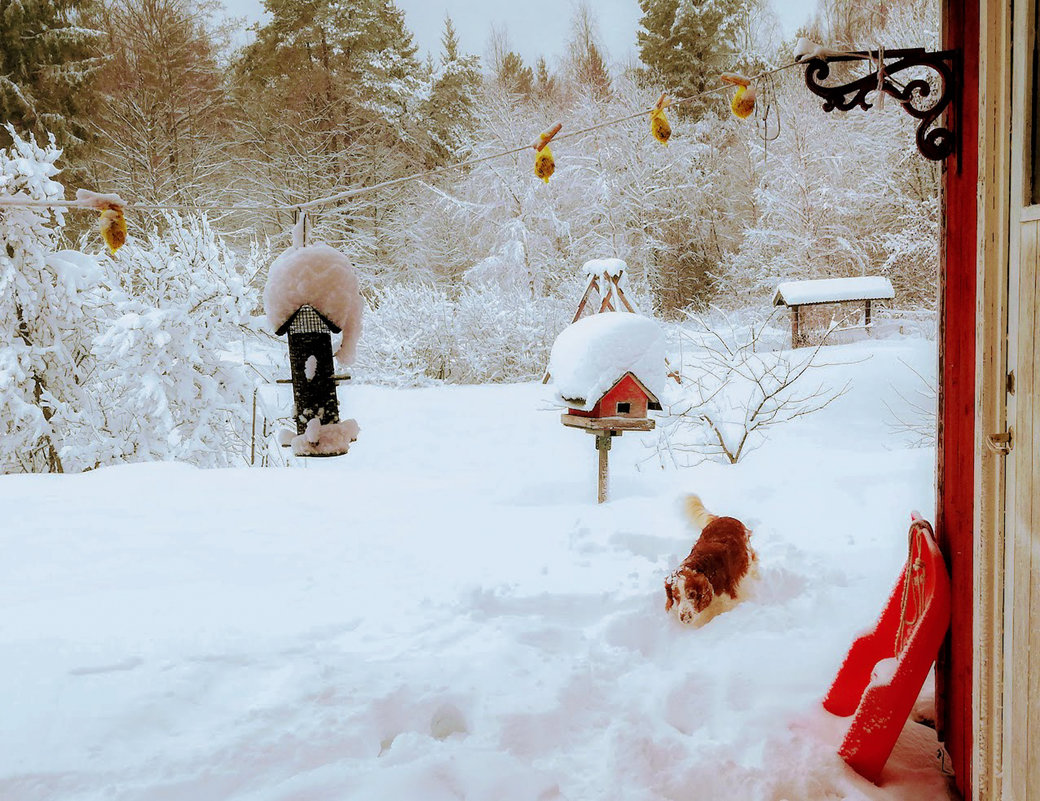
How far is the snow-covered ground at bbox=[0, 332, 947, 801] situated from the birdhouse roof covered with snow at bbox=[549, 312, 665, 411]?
2.57 feet

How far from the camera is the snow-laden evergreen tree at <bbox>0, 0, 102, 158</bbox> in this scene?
1027cm

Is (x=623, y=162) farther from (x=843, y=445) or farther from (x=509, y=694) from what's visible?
(x=509, y=694)

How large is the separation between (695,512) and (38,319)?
732 centimetres

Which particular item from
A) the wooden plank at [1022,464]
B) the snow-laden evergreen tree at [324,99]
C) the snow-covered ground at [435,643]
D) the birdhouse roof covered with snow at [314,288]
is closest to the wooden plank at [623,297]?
the snow-covered ground at [435,643]

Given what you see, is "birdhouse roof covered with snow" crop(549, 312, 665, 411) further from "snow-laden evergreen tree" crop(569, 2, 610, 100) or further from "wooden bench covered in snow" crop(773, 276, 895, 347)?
"snow-laden evergreen tree" crop(569, 2, 610, 100)

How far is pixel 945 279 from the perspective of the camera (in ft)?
6.63

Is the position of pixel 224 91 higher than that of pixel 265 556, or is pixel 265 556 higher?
pixel 224 91

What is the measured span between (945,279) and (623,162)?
14.3 meters

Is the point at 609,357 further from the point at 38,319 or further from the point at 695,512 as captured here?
the point at 38,319

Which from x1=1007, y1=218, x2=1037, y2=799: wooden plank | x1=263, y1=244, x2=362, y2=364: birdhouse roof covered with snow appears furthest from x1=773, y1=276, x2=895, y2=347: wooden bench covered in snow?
x1=1007, y1=218, x2=1037, y2=799: wooden plank

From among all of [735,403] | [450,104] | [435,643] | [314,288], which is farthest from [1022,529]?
[450,104]

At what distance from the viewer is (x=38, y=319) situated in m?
7.63

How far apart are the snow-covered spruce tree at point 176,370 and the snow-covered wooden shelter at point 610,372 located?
480 cm

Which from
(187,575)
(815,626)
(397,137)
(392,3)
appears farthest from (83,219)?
(815,626)
